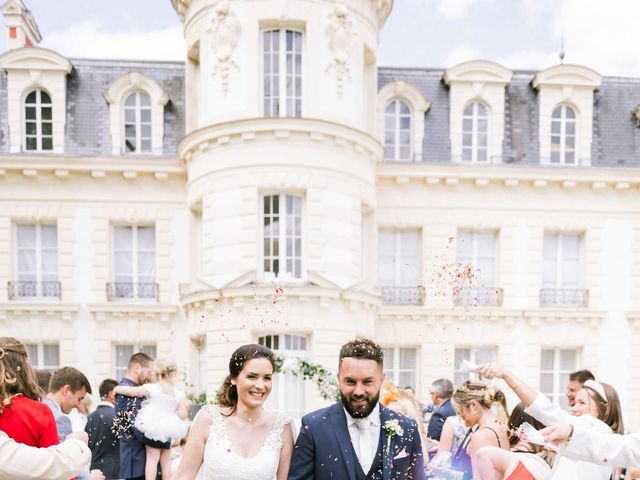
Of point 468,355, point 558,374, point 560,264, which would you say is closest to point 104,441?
point 468,355

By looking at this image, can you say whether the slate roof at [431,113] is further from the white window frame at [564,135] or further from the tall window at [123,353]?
the tall window at [123,353]

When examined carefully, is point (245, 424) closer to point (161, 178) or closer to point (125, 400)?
point (125, 400)

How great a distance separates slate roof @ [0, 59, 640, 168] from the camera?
13070 mm

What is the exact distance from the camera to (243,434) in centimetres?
334

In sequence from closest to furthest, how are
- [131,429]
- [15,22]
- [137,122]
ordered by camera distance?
1. [131,429]
2. [137,122]
3. [15,22]

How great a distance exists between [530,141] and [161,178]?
9.00m

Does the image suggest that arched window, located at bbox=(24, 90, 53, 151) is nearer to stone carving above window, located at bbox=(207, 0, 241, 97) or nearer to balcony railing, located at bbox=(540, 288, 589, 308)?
stone carving above window, located at bbox=(207, 0, 241, 97)

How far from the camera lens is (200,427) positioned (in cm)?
336

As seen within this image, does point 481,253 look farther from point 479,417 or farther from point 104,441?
point 104,441

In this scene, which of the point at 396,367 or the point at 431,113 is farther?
the point at 431,113

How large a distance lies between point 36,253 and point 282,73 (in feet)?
23.6

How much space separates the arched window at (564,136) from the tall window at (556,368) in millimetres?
4679

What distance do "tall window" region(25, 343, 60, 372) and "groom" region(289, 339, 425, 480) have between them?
11558mm

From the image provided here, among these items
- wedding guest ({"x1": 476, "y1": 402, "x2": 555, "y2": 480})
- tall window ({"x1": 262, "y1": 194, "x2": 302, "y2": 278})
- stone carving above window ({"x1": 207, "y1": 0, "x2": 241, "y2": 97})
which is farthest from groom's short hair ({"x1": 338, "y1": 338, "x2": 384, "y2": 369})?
stone carving above window ({"x1": 207, "y1": 0, "x2": 241, "y2": 97})
